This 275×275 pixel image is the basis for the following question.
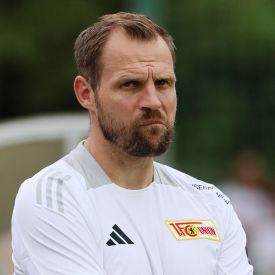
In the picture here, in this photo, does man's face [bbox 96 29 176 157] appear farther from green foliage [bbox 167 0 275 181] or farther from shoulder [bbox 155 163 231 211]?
green foliage [bbox 167 0 275 181]

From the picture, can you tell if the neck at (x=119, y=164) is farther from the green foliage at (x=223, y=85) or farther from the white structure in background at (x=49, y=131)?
the green foliage at (x=223, y=85)

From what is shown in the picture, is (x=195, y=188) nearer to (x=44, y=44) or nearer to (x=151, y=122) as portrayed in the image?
(x=151, y=122)

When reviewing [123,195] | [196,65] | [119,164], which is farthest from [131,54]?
[196,65]

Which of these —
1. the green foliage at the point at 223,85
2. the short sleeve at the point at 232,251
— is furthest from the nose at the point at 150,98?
the green foliage at the point at 223,85

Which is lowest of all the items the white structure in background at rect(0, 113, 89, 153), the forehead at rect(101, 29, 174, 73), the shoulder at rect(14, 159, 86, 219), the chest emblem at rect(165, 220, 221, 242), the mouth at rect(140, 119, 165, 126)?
the white structure in background at rect(0, 113, 89, 153)

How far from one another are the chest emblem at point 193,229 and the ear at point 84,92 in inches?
23.1

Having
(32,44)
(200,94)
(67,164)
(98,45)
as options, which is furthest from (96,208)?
(32,44)

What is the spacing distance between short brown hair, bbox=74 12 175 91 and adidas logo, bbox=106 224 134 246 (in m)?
0.61

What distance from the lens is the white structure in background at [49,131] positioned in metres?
9.68

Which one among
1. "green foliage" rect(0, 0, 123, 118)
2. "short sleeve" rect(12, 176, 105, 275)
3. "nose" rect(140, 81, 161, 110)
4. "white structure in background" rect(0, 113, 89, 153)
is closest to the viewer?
"short sleeve" rect(12, 176, 105, 275)

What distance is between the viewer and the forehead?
15.4 ft

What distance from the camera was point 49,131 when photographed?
395 inches

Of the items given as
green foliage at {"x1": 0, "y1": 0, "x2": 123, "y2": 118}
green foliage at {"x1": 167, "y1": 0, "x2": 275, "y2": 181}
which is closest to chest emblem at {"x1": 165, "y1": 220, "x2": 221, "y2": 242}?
green foliage at {"x1": 167, "y1": 0, "x2": 275, "y2": 181}

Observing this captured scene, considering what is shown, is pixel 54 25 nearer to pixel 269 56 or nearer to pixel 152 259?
pixel 269 56
